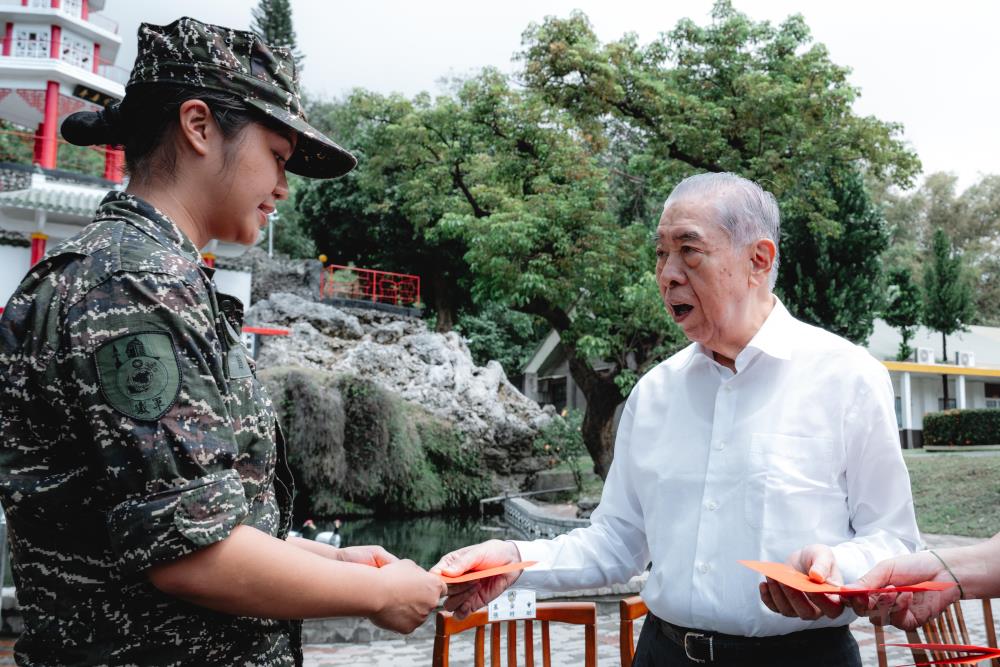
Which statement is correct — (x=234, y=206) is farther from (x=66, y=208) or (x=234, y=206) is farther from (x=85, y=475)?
(x=66, y=208)

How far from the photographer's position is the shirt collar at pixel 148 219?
1.18 metres

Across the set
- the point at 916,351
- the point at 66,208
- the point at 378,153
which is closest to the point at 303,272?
the point at 378,153

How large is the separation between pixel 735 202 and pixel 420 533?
12.7 m

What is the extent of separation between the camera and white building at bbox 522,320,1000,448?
23.5m

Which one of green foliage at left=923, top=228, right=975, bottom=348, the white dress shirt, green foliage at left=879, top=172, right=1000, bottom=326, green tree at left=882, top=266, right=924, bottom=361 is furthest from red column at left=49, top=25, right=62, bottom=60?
green foliage at left=879, top=172, right=1000, bottom=326

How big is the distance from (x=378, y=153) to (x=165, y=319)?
1915 cm

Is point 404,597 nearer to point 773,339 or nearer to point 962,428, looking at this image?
point 773,339

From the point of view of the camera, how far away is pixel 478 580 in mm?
1948

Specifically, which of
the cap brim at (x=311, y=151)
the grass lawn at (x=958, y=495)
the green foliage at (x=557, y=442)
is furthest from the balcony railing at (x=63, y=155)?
the cap brim at (x=311, y=151)

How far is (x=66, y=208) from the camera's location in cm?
1554

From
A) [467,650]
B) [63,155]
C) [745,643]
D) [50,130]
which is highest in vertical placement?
[63,155]

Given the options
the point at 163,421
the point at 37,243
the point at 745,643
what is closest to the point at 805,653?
the point at 745,643

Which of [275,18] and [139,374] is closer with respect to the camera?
[139,374]

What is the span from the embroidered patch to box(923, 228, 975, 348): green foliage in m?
27.6
